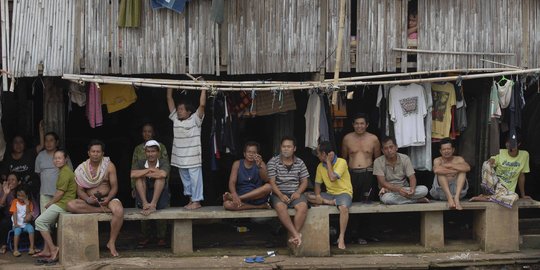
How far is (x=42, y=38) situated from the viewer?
35.1ft

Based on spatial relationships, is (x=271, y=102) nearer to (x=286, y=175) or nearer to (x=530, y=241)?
(x=286, y=175)

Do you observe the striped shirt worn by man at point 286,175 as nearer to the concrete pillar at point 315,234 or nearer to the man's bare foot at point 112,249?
the concrete pillar at point 315,234

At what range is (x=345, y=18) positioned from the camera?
1125 centimetres

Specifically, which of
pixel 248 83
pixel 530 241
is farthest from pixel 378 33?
pixel 530 241

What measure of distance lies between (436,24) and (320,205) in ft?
10.1

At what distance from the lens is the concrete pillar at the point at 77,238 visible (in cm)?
1056

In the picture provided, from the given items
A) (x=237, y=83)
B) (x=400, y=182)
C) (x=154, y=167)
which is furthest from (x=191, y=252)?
(x=400, y=182)

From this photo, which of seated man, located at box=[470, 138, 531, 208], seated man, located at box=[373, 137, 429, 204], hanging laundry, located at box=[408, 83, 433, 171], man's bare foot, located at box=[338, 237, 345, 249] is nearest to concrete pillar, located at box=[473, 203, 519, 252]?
seated man, located at box=[470, 138, 531, 208]

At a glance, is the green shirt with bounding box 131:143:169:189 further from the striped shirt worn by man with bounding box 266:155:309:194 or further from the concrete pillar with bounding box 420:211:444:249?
the concrete pillar with bounding box 420:211:444:249

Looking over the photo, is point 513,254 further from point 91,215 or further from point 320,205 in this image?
point 91,215

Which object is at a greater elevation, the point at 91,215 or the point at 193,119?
the point at 193,119

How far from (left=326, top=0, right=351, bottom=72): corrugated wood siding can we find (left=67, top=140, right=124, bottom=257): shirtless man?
3.38 m

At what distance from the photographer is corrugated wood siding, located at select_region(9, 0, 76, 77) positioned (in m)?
10.6

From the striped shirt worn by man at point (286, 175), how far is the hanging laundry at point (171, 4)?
8.08 ft
